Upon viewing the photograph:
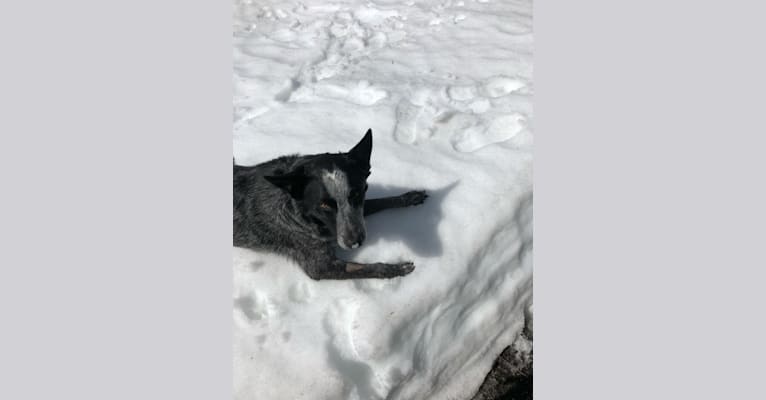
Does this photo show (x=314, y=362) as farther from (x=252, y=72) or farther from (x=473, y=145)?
(x=252, y=72)

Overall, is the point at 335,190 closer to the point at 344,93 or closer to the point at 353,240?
the point at 353,240

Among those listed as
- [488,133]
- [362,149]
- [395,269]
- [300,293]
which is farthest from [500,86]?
[300,293]

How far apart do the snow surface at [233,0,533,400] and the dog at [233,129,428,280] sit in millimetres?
119

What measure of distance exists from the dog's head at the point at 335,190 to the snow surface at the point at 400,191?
0.60m

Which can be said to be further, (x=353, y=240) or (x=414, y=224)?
(x=414, y=224)

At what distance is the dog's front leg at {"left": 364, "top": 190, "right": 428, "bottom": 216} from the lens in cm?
479

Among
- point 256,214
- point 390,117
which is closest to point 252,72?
point 390,117

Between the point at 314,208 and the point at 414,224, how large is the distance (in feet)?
3.56

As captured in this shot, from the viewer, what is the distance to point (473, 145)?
544cm

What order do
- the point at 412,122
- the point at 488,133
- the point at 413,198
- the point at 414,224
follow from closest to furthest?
the point at 414,224 → the point at 413,198 → the point at 488,133 → the point at 412,122

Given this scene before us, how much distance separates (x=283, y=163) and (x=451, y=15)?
4.28 metres

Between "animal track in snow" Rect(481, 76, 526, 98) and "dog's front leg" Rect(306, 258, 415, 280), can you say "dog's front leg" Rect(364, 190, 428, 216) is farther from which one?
"animal track in snow" Rect(481, 76, 526, 98)

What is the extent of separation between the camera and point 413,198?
16.1 ft

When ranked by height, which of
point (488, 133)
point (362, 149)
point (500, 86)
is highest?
point (500, 86)
